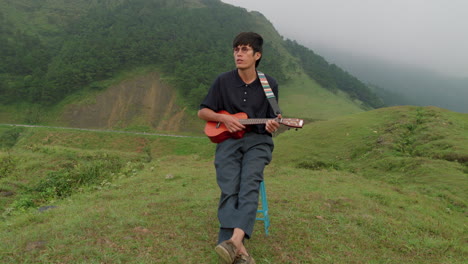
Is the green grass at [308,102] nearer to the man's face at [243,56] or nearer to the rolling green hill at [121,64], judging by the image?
the rolling green hill at [121,64]

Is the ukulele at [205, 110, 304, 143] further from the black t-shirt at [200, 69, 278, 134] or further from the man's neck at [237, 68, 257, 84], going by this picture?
the man's neck at [237, 68, 257, 84]

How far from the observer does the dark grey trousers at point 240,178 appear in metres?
3.36

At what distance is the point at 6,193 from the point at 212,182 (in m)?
7.54

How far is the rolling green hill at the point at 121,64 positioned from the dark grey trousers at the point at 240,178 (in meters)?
43.9

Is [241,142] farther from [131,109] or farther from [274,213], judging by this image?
[131,109]

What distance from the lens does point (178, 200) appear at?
251 inches

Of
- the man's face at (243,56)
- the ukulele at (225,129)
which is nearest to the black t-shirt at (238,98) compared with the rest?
the ukulele at (225,129)

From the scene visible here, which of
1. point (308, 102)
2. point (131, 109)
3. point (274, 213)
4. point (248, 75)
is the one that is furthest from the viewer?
point (308, 102)

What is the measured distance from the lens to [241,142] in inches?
156

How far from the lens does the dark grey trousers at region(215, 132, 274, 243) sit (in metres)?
3.36

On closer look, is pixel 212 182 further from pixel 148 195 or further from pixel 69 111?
pixel 69 111

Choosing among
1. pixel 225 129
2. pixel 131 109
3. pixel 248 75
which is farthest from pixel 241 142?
pixel 131 109

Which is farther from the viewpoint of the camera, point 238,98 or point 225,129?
point 238,98

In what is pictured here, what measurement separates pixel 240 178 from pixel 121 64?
64.1 metres
